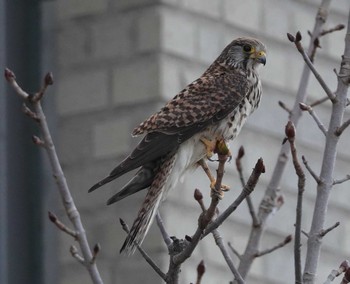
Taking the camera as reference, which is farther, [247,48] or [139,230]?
[247,48]

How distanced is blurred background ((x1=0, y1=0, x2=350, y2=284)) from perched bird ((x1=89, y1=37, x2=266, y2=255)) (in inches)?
61.6

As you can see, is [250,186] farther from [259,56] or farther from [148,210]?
[259,56]

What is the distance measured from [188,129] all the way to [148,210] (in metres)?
0.62

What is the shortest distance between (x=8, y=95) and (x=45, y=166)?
14.7 inches

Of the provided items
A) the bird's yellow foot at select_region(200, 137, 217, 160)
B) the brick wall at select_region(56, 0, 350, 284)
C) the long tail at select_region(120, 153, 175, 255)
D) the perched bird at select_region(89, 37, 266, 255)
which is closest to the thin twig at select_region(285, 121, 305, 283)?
the long tail at select_region(120, 153, 175, 255)

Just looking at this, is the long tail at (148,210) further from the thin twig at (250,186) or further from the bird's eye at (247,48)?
the bird's eye at (247,48)

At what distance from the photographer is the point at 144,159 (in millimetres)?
4828

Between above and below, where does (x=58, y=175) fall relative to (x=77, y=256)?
above

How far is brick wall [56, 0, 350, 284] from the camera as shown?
23.4 ft

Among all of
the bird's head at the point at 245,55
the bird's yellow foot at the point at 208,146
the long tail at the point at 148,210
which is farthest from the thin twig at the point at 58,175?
the bird's head at the point at 245,55

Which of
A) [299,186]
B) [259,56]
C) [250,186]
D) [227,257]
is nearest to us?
[250,186]

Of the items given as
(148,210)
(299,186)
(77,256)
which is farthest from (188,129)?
(299,186)

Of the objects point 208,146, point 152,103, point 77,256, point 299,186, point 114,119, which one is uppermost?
point 299,186

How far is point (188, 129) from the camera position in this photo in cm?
516
